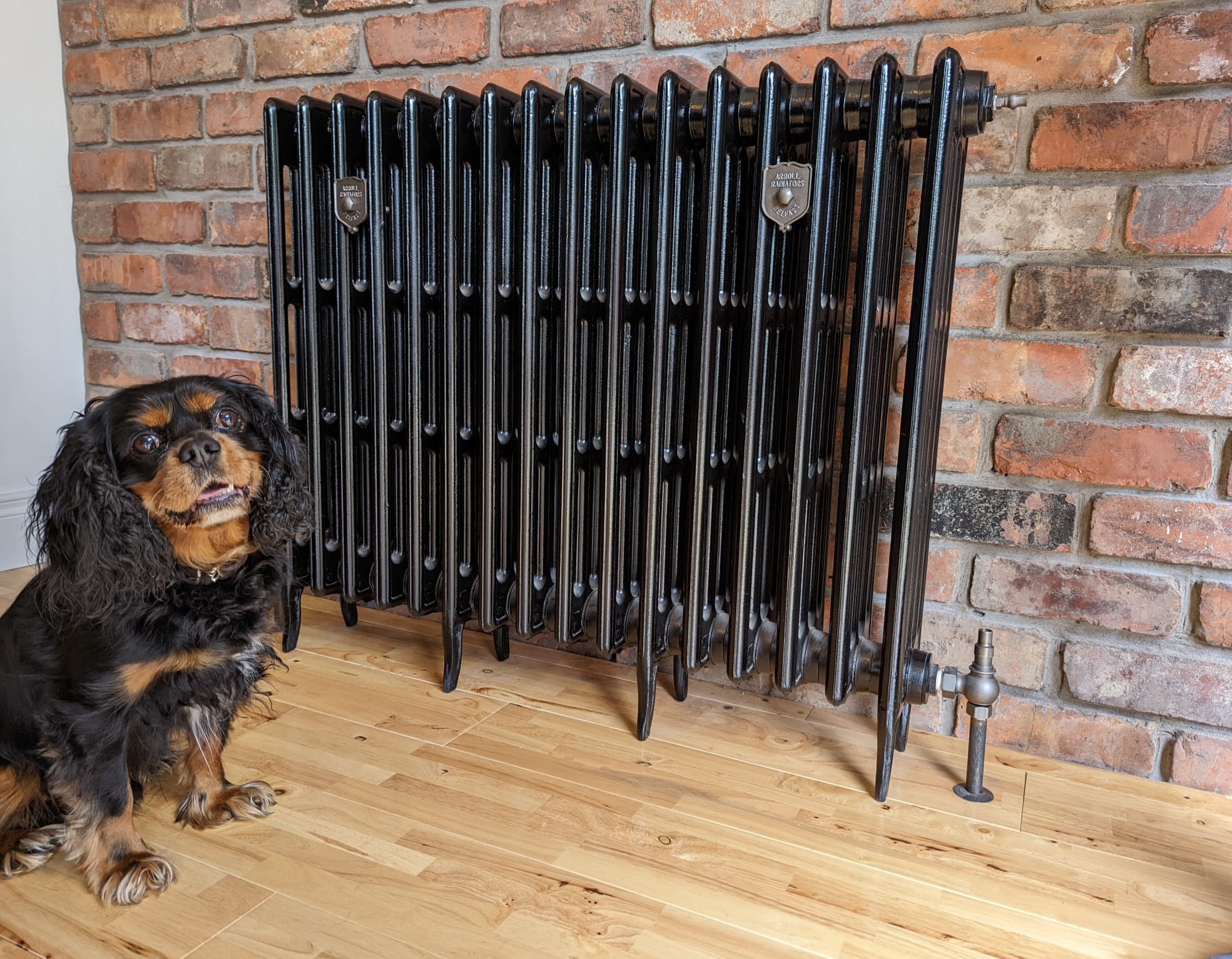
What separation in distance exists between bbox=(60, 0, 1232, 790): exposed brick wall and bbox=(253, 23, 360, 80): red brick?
355 mm

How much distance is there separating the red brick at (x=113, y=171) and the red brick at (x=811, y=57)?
140cm

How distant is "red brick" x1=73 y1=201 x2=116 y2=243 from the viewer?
2205 mm

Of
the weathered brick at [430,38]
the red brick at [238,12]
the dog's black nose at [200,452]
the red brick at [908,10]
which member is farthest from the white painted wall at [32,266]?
the red brick at [908,10]

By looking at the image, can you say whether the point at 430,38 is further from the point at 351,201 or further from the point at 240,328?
the point at 240,328

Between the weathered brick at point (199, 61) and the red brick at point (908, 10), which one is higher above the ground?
the weathered brick at point (199, 61)

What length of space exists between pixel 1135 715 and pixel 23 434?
8.29 feet

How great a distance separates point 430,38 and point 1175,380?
1.46m

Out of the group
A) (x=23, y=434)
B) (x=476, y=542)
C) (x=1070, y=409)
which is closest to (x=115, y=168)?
(x=23, y=434)

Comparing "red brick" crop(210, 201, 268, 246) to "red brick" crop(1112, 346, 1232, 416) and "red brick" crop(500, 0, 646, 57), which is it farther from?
"red brick" crop(1112, 346, 1232, 416)

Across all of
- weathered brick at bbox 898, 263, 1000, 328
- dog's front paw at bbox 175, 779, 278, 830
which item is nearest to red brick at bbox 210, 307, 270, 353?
dog's front paw at bbox 175, 779, 278, 830

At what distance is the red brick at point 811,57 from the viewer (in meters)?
1.40

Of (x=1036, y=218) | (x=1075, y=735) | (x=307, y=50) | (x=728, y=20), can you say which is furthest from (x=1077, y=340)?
(x=307, y=50)

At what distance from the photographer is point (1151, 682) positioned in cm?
133

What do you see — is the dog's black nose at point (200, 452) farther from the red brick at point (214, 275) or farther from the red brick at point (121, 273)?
the red brick at point (121, 273)
